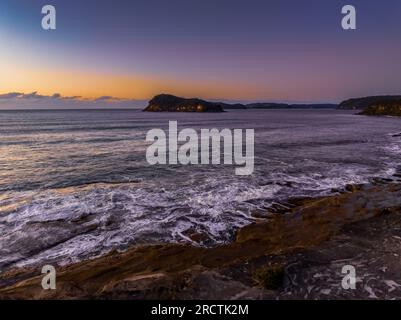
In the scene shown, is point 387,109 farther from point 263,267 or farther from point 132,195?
point 263,267

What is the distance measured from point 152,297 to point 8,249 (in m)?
9.02

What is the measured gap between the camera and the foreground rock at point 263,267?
8.02 metres

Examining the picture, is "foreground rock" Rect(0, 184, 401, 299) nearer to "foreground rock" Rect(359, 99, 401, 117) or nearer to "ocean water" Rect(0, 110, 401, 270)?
"ocean water" Rect(0, 110, 401, 270)

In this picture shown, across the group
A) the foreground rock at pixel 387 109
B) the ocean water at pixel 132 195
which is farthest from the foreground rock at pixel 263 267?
the foreground rock at pixel 387 109

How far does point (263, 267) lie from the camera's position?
9344mm

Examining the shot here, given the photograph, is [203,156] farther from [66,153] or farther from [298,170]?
[66,153]

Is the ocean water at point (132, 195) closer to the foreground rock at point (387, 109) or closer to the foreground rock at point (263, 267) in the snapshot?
the foreground rock at point (263, 267)

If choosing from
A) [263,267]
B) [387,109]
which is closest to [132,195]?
[263,267]

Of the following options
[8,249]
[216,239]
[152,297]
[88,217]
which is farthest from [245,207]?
[8,249]

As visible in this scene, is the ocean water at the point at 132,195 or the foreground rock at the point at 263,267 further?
the ocean water at the point at 132,195

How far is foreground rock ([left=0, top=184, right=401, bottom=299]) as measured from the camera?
8023mm

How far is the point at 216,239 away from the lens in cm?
1399

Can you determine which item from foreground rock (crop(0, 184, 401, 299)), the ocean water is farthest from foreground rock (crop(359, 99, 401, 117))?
foreground rock (crop(0, 184, 401, 299))
